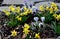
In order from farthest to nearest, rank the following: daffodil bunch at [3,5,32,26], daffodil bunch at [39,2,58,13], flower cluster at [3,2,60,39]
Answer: daffodil bunch at [39,2,58,13], daffodil bunch at [3,5,32,26], flower cluster at [3,2,60,39]

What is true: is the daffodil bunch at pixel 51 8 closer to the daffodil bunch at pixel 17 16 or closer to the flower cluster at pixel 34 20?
the flower cluster at pixel 34 20

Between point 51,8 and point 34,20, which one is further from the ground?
point 51,8

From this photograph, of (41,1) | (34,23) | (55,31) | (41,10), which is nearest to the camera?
(55,31)

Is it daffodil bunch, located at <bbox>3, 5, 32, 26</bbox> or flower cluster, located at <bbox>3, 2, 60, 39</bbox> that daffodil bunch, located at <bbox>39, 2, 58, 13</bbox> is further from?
daffodil bunch, located at <bbox>3, 5, 32, 26</bbox>

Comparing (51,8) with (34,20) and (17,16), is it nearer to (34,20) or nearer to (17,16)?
(34,20)

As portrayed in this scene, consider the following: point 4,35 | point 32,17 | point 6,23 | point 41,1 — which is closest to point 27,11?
point 32,17

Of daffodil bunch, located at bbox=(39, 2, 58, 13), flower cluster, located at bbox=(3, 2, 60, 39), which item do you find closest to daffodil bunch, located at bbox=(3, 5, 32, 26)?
flower cluster, located at bbox=(3, 2, 60, 39)

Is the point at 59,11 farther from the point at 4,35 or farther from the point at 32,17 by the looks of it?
the point at 4,35

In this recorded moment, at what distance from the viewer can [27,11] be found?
3586 mm

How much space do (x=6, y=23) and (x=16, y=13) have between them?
0.22 m

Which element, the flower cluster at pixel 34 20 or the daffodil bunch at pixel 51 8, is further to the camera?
the daffodil bunch at pixel 51 8

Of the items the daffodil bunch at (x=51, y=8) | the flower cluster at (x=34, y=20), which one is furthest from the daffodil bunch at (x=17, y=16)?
the daffodil bunch at (x=51, y=8)

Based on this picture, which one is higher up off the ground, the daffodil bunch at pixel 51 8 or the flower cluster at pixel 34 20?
the daffodil bunch at pixel 51 8

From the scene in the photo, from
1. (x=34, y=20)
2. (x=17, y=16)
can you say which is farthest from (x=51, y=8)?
(x=17, y=16)
